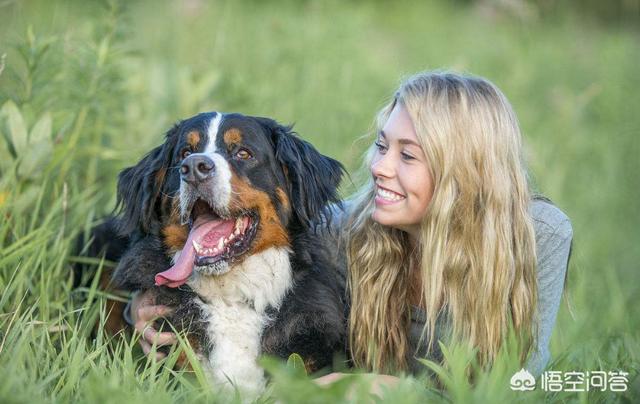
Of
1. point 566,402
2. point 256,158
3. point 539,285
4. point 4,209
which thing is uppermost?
point 256,158

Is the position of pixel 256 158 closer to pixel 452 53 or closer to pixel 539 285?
pixel 539 285

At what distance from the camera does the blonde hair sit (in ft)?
10.3

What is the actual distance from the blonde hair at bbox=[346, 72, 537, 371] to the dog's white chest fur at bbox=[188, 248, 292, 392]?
0.39 meters

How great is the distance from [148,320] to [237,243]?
1.52 ft

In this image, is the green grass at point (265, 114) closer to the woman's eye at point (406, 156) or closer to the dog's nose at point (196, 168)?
the dog's nose at point (196, 168)

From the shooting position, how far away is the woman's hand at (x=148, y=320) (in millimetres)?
3070

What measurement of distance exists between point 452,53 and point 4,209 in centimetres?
517

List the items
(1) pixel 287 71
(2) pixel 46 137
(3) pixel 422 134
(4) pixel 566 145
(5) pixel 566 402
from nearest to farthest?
(5) pixel 566 402 < (3) pixel 422 134 < (2) pixel 46 137 < (1) pixel 287 71 < (4) pixel 566 145

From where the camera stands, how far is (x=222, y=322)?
3152mm

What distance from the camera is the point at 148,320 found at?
3.18 metres

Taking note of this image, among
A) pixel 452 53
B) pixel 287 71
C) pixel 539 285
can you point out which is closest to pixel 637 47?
pixel 452 53

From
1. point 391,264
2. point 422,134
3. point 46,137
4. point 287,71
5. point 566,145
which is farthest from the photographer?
point 566,145

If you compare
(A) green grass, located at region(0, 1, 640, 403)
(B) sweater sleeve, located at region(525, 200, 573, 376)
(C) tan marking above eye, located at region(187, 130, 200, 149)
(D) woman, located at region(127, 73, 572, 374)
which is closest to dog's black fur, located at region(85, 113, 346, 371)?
(C) tan marking above eye, located at region(187, 130, 200, 149)

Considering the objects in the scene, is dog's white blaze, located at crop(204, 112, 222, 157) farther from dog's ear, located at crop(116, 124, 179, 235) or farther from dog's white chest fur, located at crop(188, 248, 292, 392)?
dog's white chest fur, located at crop(188, 248, 292, 392)
